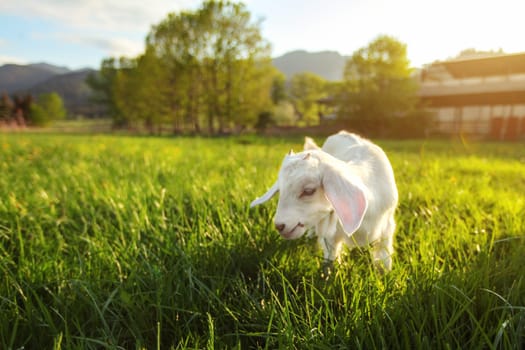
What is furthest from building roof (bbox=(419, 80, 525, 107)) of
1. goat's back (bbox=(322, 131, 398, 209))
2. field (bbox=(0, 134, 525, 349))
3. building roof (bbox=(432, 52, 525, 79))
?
goat's back (bbox=(322, 131, 398, 209))

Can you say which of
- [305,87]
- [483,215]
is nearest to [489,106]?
[483,215]

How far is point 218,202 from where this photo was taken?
7.97 feet

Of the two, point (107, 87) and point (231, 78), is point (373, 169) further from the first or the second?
point (107, 87)

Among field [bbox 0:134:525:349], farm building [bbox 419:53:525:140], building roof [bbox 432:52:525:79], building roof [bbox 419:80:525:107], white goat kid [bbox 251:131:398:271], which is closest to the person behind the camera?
field [bbox 0:134:525:349]

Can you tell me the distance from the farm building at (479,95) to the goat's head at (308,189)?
878 inches

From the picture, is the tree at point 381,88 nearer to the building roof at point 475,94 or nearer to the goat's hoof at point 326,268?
the building roof at point 475,94

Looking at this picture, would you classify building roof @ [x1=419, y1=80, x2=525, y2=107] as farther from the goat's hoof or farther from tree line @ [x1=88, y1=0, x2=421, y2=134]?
the goat's hoof

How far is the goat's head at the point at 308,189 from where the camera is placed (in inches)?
52.9

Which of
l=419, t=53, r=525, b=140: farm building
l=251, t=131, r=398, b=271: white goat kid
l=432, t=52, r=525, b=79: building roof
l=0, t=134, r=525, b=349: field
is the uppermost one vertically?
l=432, t=52, r=525, b=79: building roof

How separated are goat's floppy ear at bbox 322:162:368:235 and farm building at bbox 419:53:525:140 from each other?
22340 millimetres

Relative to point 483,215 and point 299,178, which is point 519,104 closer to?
point 483,215

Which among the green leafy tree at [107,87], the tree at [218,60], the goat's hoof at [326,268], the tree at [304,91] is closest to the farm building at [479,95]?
the tree at [218,60]

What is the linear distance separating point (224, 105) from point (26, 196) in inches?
1078

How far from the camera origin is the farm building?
2088 centimetres
